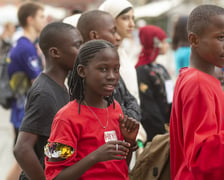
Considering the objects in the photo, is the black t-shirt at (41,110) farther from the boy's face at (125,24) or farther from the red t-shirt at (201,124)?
the boy's face at (125,24)

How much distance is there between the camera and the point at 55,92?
10.6ft

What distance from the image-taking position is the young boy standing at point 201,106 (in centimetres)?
243

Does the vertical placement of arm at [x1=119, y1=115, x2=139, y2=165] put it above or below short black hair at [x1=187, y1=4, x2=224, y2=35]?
below

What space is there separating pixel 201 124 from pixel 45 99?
1.11m

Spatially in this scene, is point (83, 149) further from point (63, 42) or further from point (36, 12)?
point (36, 12)

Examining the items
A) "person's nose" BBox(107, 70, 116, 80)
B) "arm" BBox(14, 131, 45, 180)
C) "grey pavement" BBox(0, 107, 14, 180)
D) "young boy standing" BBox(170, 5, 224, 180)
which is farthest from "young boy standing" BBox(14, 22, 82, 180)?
"grey pavement" BBox(0, 107, 14, 180)

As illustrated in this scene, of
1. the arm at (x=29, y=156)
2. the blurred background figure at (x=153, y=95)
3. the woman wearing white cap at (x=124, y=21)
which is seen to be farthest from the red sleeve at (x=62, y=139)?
the blurred background figure at (x=153, y=95)

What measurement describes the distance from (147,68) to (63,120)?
311 cm

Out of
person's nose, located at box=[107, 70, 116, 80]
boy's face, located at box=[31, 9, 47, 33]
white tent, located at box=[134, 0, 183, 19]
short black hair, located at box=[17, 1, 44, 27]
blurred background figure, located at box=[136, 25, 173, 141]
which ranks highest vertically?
person's nose, located at box=[107, 70, 116, 80]

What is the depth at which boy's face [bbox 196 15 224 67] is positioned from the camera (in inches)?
102

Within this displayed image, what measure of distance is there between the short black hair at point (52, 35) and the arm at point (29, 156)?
2.26 ft

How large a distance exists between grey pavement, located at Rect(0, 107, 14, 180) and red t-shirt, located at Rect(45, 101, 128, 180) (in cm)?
399

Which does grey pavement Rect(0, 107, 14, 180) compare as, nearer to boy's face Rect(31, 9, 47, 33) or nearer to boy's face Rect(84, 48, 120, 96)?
boy's face Rect(31, 9, 47, 33)

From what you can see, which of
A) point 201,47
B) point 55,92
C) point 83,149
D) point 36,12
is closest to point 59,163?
point 83,149
